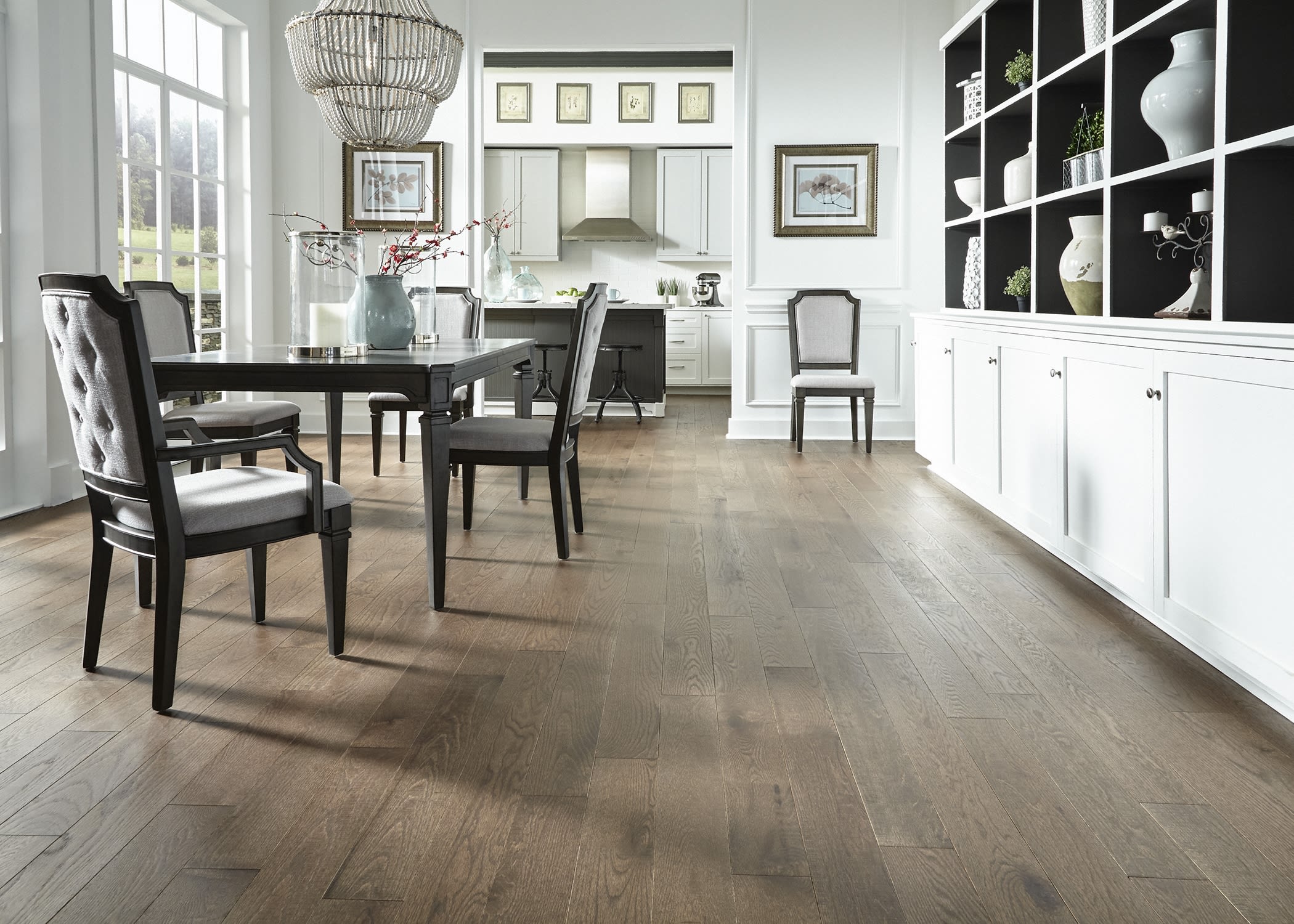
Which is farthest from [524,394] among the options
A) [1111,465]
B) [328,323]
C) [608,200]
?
[608,200]

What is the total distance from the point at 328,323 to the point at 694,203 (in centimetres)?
777

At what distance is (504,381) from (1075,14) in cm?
516

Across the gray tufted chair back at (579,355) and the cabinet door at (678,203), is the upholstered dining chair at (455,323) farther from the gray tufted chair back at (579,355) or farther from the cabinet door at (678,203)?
the cabinet door at (678,203)

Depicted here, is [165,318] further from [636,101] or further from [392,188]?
[636,101]

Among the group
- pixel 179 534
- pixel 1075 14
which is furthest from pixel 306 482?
pixel 1075 14

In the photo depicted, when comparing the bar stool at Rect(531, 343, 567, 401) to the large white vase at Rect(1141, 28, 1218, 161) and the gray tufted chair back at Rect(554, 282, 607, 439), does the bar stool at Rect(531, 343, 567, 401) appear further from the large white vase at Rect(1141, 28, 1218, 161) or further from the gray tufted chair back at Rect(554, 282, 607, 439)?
the large white vase at Rect(1141, 28, 1218, 161)

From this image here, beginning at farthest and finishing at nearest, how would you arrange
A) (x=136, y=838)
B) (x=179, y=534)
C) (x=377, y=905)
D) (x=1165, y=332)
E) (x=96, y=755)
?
(x=1165, y=332) → (x=179, y=534) → (x=96, y=755) → (x=136, y=838) → (x=377, y=905)

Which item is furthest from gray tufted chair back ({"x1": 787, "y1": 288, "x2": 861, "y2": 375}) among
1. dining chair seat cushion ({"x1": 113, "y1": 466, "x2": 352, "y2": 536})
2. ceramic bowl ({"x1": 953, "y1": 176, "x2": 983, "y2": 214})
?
dining chair seat cushion ({"x1": 113, "y1": 466, "x2": 352, "y2": 536})

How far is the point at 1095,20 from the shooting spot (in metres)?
3.52

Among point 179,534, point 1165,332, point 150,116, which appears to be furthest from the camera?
point 150,116

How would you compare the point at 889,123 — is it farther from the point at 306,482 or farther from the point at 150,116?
the point at 306,482

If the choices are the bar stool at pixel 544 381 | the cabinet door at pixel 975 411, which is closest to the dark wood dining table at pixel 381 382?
the cabinet door at pixel 975 411

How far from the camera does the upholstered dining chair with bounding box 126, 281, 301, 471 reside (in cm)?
417

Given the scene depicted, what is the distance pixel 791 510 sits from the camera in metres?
4.54
